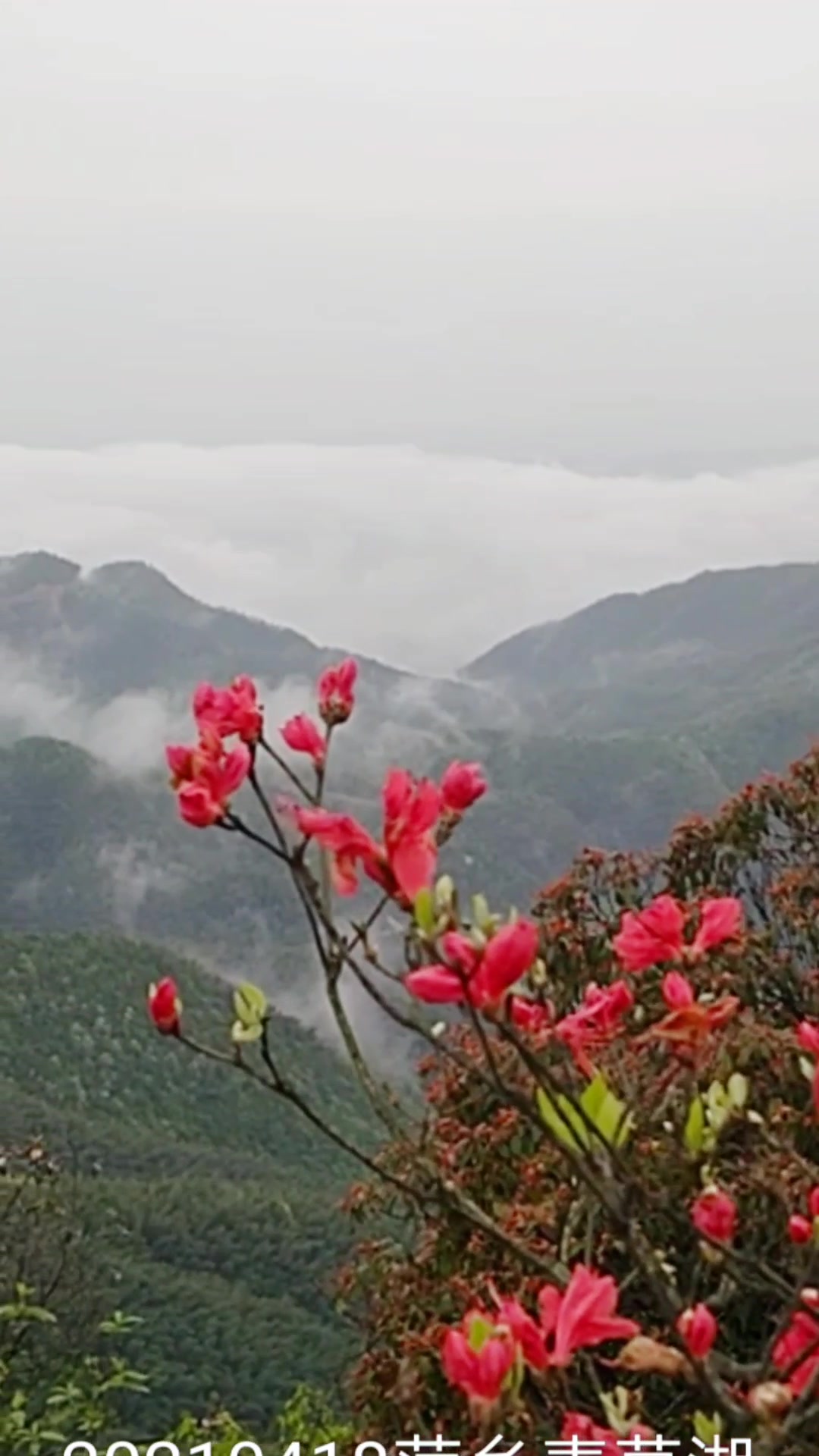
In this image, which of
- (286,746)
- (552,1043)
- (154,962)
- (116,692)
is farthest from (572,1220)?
(116,692)

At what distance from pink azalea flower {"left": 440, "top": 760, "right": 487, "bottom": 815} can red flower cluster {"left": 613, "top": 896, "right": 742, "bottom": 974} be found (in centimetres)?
18

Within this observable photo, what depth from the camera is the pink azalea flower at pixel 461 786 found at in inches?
50.4

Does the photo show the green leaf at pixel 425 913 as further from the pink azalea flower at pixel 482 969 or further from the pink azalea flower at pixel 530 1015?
the pink azalea flower at pixel 530 1015

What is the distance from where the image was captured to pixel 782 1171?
3.03 m

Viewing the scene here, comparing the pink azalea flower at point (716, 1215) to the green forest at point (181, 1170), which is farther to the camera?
the green forest at point (181, 1170)

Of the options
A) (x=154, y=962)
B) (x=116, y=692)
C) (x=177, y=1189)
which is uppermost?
(x=116, y=692)

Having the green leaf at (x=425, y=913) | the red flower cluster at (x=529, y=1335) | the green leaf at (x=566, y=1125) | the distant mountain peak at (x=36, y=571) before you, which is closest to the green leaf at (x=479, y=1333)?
the red flower cluster at (x=529, y=1335)

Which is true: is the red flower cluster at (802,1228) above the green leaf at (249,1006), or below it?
below

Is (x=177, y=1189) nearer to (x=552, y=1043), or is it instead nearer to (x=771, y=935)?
(x=771, y=935)

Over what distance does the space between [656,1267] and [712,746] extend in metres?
109

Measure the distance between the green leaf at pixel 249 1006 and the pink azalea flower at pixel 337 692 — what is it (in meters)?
0.27

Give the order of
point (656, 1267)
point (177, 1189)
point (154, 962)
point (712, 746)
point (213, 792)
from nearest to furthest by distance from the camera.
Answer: point (656, 1267), point (213, 792), point (177, 1189), point (154, 962), point (712, 746)

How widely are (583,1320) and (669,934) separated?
1.12 ft

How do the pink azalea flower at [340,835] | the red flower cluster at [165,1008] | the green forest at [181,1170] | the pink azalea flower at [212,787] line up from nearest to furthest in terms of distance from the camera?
1. the pink azalea flower at [340,835]
2. the pink azalea flower at [212,787]
3. the red flower cluster at [165,1008]
4. the green forest at [181,1170]
